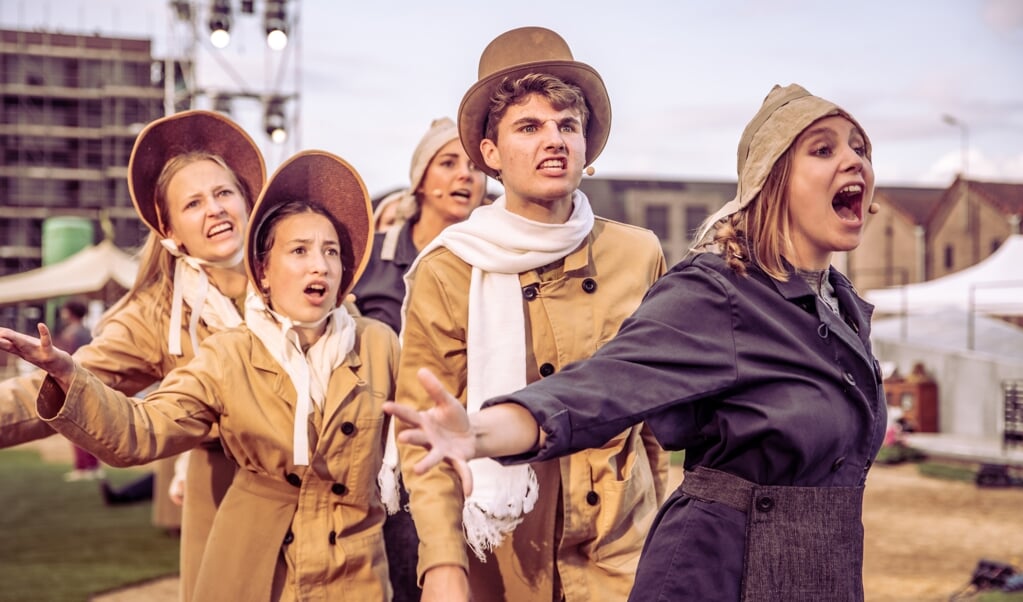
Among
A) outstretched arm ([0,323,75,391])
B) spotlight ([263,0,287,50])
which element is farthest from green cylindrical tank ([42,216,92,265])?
outstretched arm ([0,323,75,391])

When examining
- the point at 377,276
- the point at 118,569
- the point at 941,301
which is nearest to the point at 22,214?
the point at 941,301

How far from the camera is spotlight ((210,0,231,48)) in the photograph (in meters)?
16.6

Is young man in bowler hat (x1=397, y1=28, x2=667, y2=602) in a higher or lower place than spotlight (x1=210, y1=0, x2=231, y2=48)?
lower

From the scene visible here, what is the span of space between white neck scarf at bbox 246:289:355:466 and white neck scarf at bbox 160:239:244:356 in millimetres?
386

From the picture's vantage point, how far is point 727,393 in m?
2.39

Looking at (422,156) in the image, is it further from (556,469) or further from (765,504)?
(765,504)

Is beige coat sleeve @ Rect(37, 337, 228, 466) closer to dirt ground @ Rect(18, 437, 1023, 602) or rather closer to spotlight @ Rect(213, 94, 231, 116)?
dirt ground @ Rect(18, 437, 1023, 602)

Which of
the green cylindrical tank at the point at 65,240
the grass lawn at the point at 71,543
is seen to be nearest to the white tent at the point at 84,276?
the grass lawn at the point at 71,543

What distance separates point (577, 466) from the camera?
2980 mm

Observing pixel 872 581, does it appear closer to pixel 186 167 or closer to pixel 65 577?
pixel 65 577

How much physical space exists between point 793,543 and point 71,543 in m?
9.31

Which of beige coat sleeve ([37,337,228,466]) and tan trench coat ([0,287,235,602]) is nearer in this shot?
beige coat sleeve ([37,337,228,466])

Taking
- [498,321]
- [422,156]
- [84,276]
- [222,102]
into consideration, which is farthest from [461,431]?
[84,276]

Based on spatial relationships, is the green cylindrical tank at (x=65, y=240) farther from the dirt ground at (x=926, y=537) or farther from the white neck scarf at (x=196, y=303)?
the white neck scarf at (x=196, y=303)
